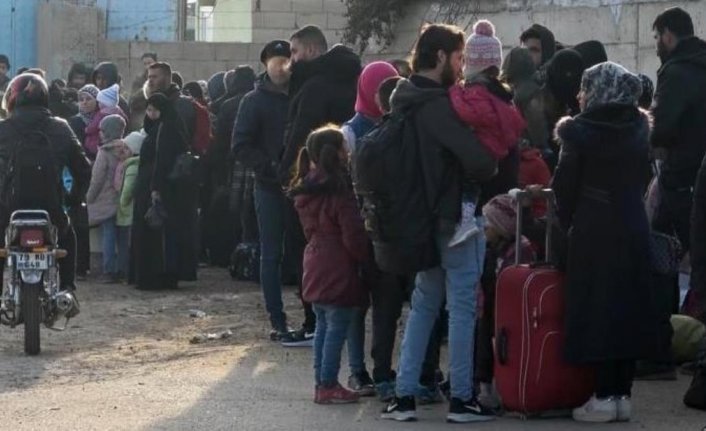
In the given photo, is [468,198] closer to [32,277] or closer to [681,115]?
[681,115]

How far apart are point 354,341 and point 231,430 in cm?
115

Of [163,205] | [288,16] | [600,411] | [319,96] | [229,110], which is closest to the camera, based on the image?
[600,411]

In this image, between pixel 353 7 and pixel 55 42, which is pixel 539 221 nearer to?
pixel 353 7

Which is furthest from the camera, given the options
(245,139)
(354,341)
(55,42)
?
(55,42)

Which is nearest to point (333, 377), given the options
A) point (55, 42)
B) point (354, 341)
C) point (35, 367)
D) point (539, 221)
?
point (354, 341)

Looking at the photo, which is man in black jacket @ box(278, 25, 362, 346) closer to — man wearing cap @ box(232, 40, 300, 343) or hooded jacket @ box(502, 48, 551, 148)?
man wearing cap @ box(232, 40, 300, 343)

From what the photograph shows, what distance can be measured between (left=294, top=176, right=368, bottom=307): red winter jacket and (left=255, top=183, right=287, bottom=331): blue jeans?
2.45 metres

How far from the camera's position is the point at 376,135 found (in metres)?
8.34

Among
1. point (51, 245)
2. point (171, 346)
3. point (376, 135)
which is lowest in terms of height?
point (171, 346)

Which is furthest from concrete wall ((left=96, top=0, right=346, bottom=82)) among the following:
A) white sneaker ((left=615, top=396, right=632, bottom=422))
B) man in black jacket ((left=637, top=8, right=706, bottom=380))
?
white sneaker ((left=615, top=396, right=632, bottom=422))

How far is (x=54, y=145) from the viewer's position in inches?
454

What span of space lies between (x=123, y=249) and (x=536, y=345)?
8.58 m

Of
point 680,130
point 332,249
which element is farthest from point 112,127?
point 332,249

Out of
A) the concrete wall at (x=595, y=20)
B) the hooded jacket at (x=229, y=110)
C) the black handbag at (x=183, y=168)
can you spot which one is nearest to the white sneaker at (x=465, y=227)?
the concrete wall at (x=595, y=20)
